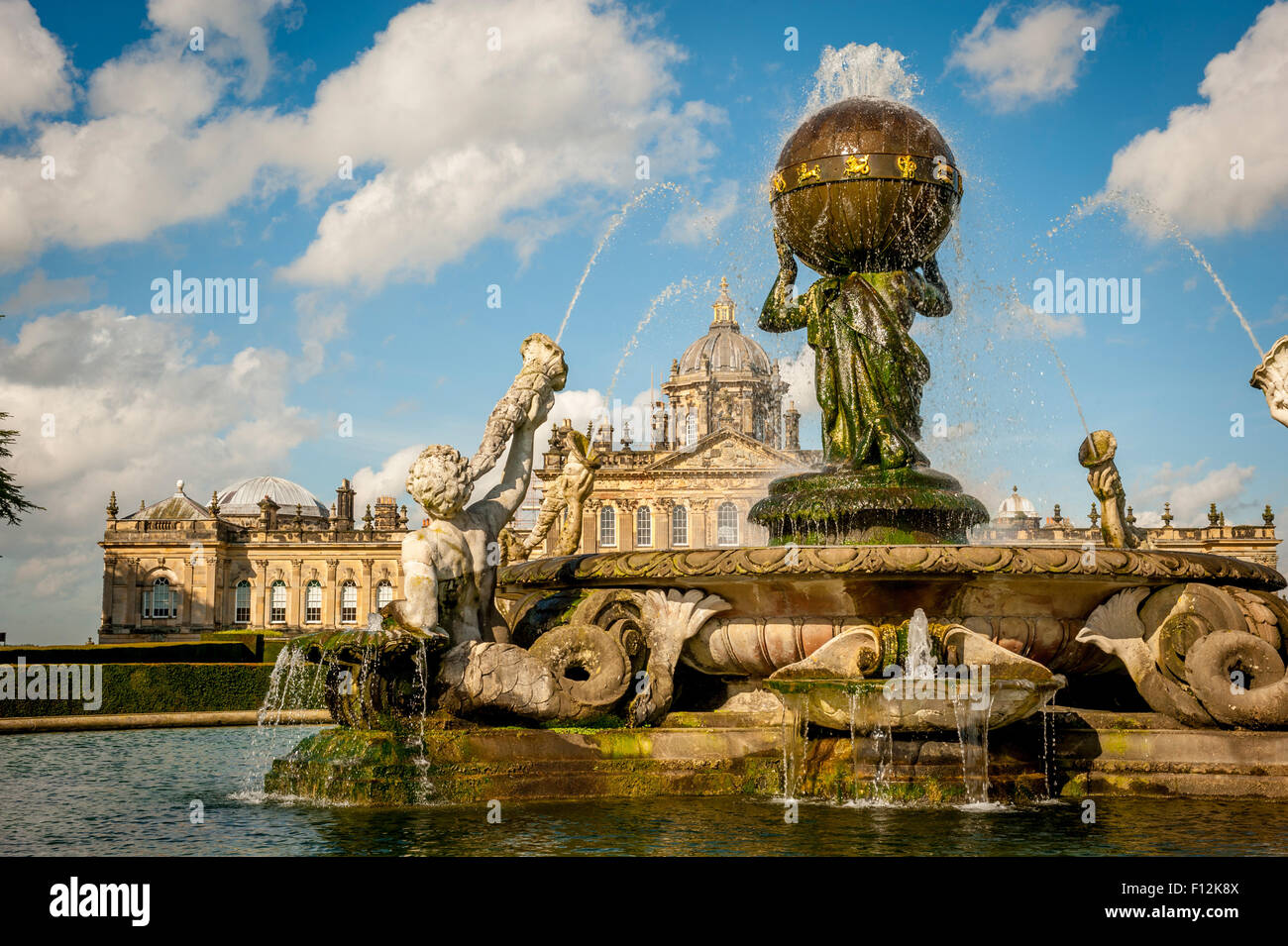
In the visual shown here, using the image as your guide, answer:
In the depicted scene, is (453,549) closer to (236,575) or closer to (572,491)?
(572,491)

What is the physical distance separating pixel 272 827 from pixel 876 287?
5.40 metres

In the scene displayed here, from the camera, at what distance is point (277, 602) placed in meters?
76.8

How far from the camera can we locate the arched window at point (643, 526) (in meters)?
70.6

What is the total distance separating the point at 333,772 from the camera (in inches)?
278

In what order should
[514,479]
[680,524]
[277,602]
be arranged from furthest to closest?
[277,602] < [680,524] < [514,479]

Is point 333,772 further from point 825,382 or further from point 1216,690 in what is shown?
point 1216,690

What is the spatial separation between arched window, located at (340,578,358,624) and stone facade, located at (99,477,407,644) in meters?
0.06

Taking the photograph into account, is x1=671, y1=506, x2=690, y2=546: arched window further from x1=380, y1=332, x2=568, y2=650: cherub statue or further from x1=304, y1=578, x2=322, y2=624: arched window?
x1=380, y1=332, x2=568, y2=650: cherub statue

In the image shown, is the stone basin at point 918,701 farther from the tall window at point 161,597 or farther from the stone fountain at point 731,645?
the tall window at point 161,597

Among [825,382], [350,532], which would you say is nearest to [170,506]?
[350,532]

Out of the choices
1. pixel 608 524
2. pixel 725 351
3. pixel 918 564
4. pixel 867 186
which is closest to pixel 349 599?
pixel 608 524

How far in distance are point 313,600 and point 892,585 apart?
2895 inches

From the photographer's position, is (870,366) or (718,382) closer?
(870,366)

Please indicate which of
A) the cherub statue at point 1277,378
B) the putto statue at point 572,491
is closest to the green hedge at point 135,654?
the putto statue at point 572,491
